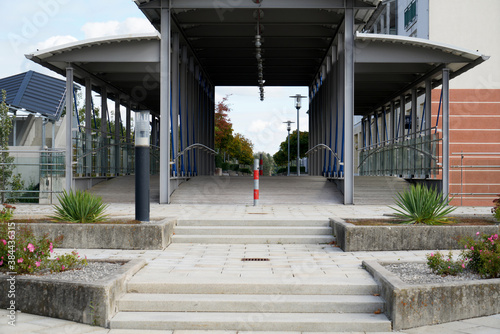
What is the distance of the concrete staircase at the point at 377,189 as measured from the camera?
14.9 metres

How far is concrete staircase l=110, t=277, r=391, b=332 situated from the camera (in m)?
5.27

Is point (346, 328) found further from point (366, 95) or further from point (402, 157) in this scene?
point (366, 95)

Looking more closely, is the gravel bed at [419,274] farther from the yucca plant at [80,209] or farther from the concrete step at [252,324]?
the yucca plant at [80,209]

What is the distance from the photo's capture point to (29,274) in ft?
19.7

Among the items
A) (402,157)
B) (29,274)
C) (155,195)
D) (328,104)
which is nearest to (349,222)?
(29,274)

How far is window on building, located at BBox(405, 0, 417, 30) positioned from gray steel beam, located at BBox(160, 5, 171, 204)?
53.3 feet

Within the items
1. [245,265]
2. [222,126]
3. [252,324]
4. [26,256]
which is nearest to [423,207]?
[245,265]

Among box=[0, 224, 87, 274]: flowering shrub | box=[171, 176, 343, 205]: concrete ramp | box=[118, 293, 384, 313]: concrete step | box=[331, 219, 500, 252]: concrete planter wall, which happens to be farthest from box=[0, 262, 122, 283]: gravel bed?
box=[171, 176, 343, 205]: concrete ramp

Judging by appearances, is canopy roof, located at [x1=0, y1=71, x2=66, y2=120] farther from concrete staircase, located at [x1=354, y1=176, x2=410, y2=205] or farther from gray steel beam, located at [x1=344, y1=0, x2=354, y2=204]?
gray steel beam, located at [x1=344, y1=0, x2=354, y2=204]

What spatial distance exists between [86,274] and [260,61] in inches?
566

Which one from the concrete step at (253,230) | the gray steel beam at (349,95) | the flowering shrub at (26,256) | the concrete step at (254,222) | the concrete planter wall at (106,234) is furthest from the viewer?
the gray steel beam at (349,95)

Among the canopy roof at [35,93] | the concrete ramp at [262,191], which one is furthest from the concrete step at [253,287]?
the canopy roof at [35,93]

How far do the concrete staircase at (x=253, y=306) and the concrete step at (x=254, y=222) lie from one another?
3530mm

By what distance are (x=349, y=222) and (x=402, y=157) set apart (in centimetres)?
1046
